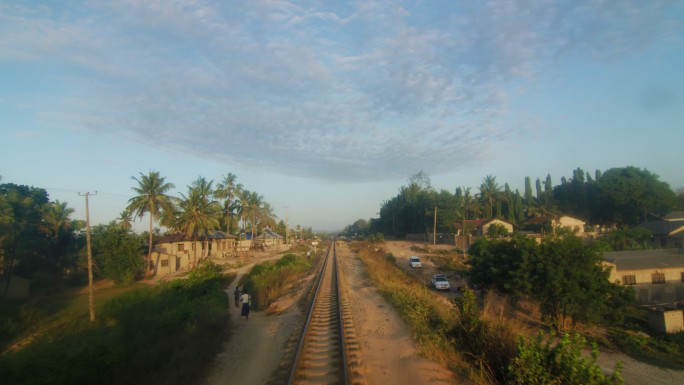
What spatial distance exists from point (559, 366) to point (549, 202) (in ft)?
276

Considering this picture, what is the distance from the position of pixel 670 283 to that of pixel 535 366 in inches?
1207

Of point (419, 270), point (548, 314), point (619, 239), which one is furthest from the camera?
point (619, 239)

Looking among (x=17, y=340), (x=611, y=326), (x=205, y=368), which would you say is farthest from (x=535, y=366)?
(x=17, y=340)

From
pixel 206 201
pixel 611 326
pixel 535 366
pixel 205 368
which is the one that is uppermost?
Result: pixel 206 201

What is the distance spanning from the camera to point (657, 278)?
2836 centimetres

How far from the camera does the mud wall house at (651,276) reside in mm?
26891

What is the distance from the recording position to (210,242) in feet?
187

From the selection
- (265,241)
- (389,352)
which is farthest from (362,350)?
(265,241)

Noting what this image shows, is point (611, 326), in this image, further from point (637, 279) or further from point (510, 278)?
point (637, 279)

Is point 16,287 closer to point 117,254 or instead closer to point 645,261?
point 117,254

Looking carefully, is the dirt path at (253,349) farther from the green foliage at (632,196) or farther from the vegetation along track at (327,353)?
the green foliage at (632,196)

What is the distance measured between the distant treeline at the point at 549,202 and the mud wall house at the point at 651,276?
36.2 m

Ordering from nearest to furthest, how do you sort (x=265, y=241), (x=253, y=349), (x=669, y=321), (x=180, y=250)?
1. (x=253, y=349)
2. (x=669, y=321)
3. (x=180, y=250)
4. (x=265, y=241)

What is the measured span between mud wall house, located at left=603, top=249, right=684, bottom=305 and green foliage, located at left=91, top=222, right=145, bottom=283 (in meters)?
41.3
